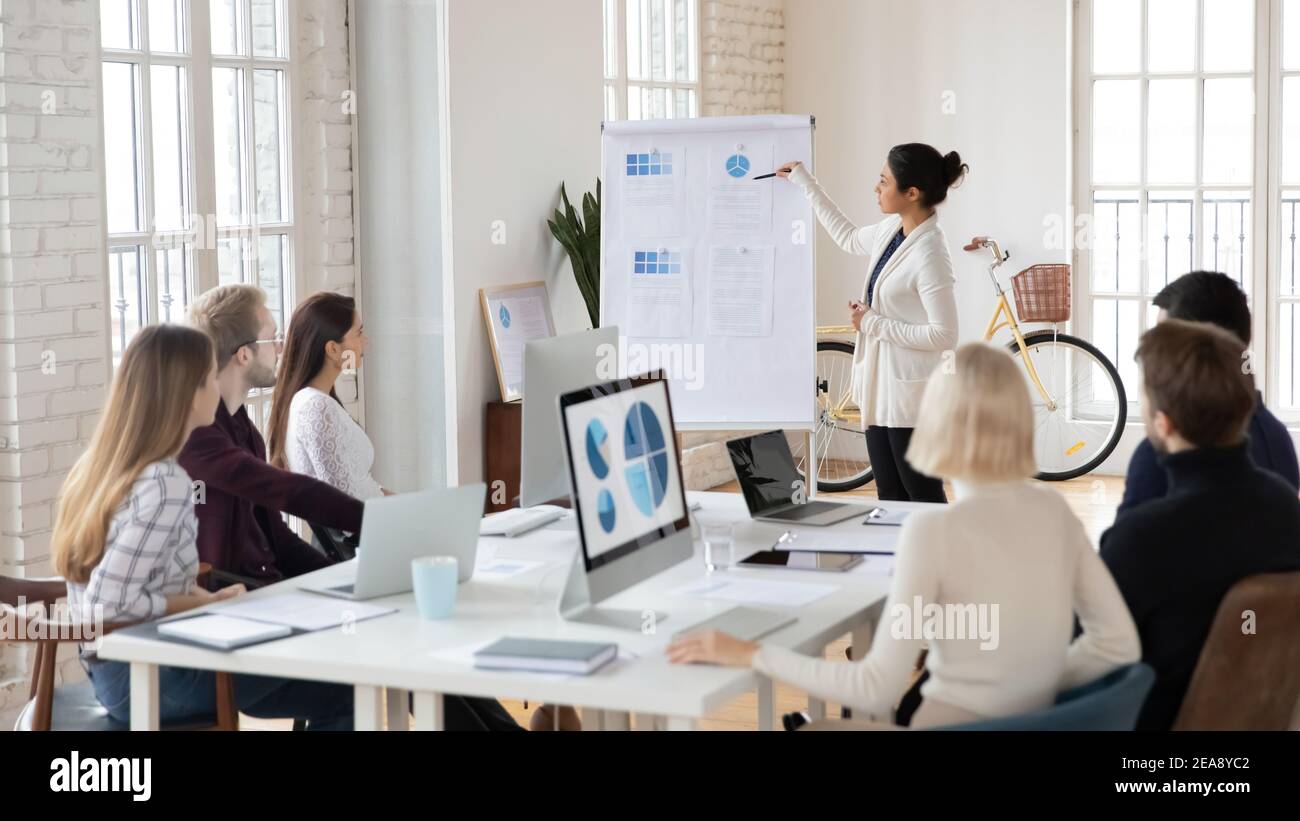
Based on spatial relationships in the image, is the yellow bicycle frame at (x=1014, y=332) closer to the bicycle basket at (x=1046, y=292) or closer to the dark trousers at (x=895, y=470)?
the bicycle basket at (x=1046, y=292)

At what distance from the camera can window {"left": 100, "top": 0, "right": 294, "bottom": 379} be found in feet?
14.0

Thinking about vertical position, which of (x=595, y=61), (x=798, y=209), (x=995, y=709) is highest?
(x=595, y=61)

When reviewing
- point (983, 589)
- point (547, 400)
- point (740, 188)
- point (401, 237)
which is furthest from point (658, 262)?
point (983, 589)

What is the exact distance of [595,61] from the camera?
5871 mm

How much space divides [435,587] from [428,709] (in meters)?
0.28

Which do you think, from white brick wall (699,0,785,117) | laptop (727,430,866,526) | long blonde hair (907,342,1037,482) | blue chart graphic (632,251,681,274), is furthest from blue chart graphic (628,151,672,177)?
long blonde hair (907,342,1037,482)

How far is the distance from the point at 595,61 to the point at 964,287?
2.67m

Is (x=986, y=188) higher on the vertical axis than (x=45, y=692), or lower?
higher

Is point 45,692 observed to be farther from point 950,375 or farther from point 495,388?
point 495,388

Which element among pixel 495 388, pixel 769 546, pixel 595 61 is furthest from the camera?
pixel 595 61

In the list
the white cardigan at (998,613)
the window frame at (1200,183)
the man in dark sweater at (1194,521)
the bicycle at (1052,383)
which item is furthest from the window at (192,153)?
the window frame at (1200,183)

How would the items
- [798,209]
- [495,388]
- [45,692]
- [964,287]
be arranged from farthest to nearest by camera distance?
[964,287]
[495,388]
[798,209]
[45,692]
